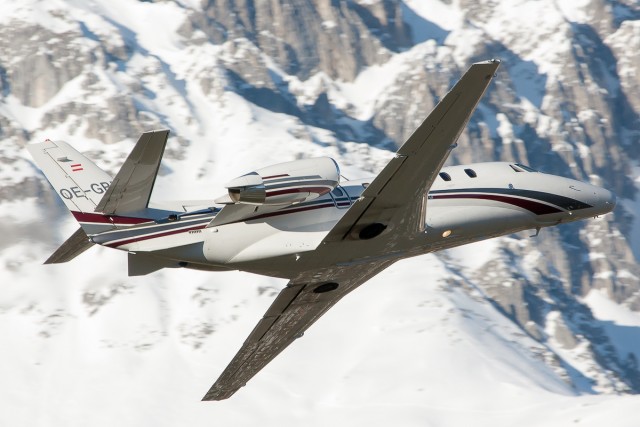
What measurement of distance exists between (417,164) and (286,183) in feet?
11.7

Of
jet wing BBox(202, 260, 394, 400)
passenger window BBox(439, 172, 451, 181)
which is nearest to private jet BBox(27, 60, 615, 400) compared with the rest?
passenger window BBox(439, 172, 451, 181)

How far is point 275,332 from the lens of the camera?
131ft

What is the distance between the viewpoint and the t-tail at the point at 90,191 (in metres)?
31.1

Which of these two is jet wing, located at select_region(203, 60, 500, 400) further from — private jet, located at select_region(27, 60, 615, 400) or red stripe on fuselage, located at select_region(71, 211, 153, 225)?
red stripe on fuselage, located at select_region(71, 211, 153, 225)

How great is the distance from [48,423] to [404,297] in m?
66.0

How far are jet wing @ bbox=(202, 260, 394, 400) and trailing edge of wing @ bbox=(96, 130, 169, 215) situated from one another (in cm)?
631

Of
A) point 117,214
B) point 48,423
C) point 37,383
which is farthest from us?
point 37,383

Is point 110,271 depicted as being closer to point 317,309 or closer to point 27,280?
point 27,280

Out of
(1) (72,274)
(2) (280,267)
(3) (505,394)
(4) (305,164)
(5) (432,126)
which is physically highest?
(5) (432,126)

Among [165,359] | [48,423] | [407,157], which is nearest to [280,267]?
[407,157]

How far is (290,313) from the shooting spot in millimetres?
39219

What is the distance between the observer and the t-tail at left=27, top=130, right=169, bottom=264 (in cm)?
3106

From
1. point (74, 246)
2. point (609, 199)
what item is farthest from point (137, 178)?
point (609, 199)

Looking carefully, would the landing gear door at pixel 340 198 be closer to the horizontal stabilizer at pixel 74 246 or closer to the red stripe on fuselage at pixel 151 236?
the red stripe on fuselage at pixel 151 236
